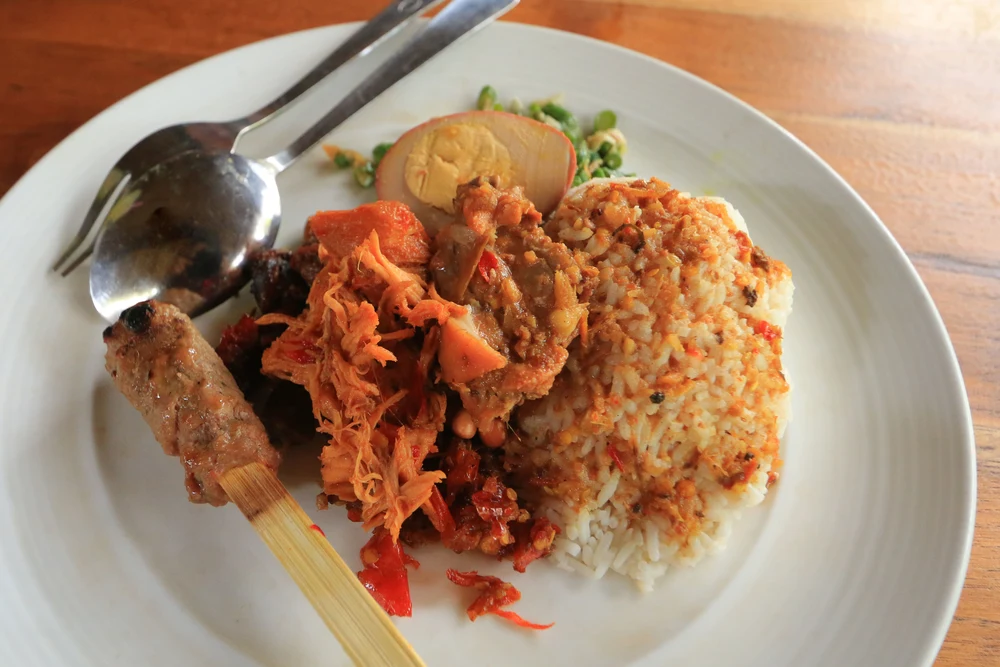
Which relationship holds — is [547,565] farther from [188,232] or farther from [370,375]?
[188,232]

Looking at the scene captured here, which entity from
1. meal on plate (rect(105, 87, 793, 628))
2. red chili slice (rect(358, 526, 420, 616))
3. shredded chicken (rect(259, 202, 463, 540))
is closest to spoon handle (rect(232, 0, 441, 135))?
meal on plate (rect(105, 87, 793, 628))

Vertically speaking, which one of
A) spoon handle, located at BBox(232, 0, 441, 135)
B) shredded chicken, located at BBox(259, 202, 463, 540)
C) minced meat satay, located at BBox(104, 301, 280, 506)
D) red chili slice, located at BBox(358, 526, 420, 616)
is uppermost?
spoon handle, located at BBox(232, 0, 441, 135)

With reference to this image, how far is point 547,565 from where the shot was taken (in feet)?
7.16

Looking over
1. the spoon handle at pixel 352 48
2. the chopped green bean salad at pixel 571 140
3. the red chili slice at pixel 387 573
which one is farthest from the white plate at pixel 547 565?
the spoon handle at pixel 352 48

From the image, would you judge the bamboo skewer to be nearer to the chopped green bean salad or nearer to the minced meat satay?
the minced meat satay

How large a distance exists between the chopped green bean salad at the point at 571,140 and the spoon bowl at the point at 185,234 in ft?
1.31

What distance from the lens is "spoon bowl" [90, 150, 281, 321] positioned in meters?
2.48

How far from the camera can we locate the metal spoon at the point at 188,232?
2477mm

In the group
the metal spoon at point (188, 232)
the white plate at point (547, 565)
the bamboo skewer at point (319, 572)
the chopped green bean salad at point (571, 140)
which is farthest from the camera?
the chopped green bean salad at point (571, 140)

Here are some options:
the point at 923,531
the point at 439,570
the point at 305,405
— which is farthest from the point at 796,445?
the point at 305,405

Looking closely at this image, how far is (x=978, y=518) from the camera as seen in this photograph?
233 centimetres

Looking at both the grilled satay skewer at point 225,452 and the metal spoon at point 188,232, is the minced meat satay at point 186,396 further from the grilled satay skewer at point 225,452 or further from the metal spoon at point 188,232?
the metal spoon at point 188,232

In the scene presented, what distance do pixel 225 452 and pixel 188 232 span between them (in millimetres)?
1049

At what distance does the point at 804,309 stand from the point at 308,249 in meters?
1.96
